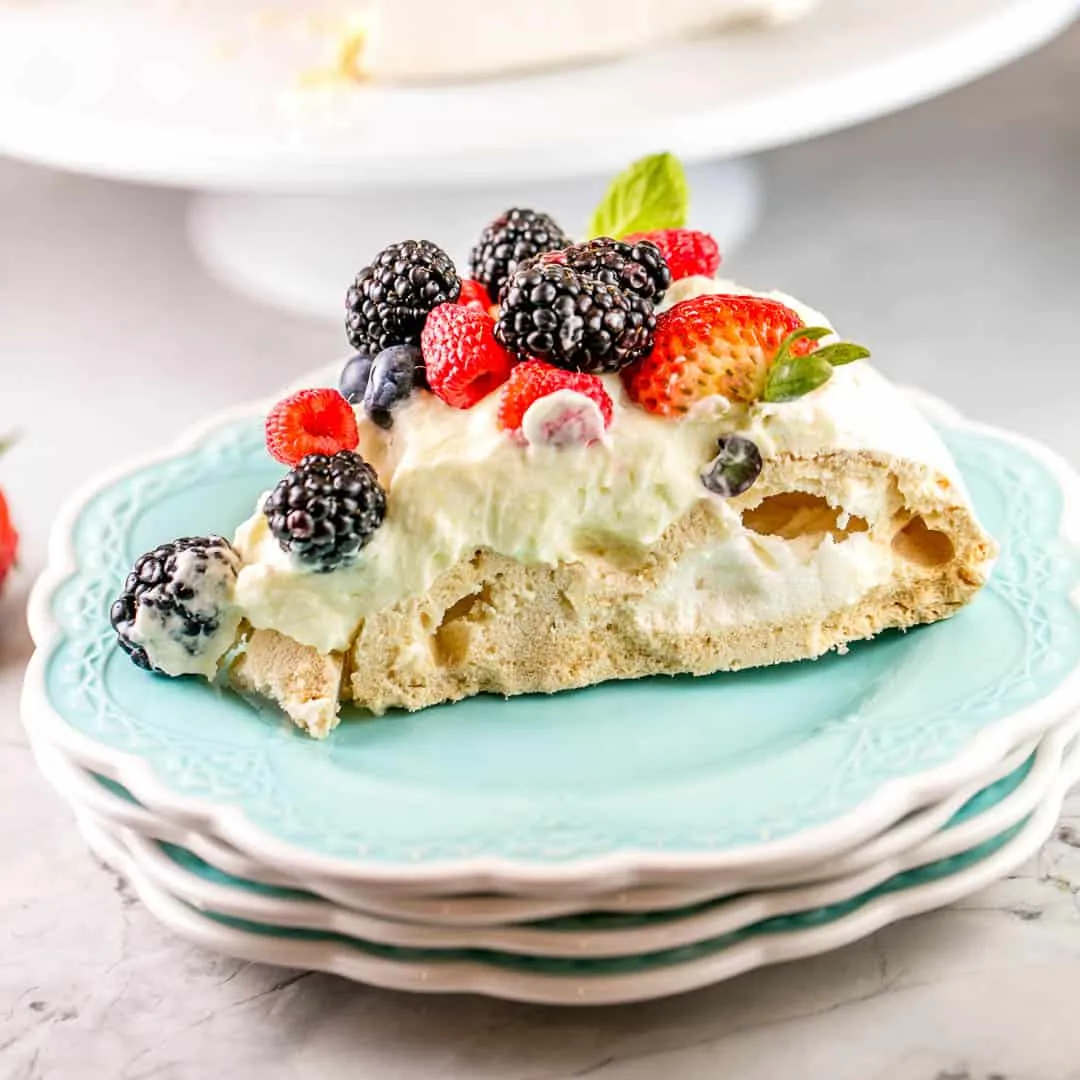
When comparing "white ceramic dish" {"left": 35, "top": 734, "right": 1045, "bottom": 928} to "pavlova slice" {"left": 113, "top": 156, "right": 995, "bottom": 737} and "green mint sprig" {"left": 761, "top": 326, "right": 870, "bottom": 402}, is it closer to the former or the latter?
"pavlova slice" {"left": 113, "top": 156, "right": 995, "bottom": 737}

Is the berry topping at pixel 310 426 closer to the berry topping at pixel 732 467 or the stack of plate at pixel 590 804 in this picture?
the stack of plate at pixel 590 804

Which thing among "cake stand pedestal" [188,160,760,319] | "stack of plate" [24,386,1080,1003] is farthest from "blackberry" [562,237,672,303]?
"cake stand pedestal" [188,160,760,319]

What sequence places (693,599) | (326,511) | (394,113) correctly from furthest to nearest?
(394,113) < (693,599) < (326,511)

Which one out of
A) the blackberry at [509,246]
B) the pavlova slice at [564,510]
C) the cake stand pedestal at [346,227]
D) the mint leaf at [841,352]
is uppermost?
the mint leaf at [841,352]

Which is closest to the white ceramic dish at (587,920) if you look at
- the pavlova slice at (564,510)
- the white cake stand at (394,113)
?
the pavlova slice at (564,510)

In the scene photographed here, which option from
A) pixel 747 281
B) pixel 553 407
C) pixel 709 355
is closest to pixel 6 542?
pixel 553 407

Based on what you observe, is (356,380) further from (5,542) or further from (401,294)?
(5,542)
